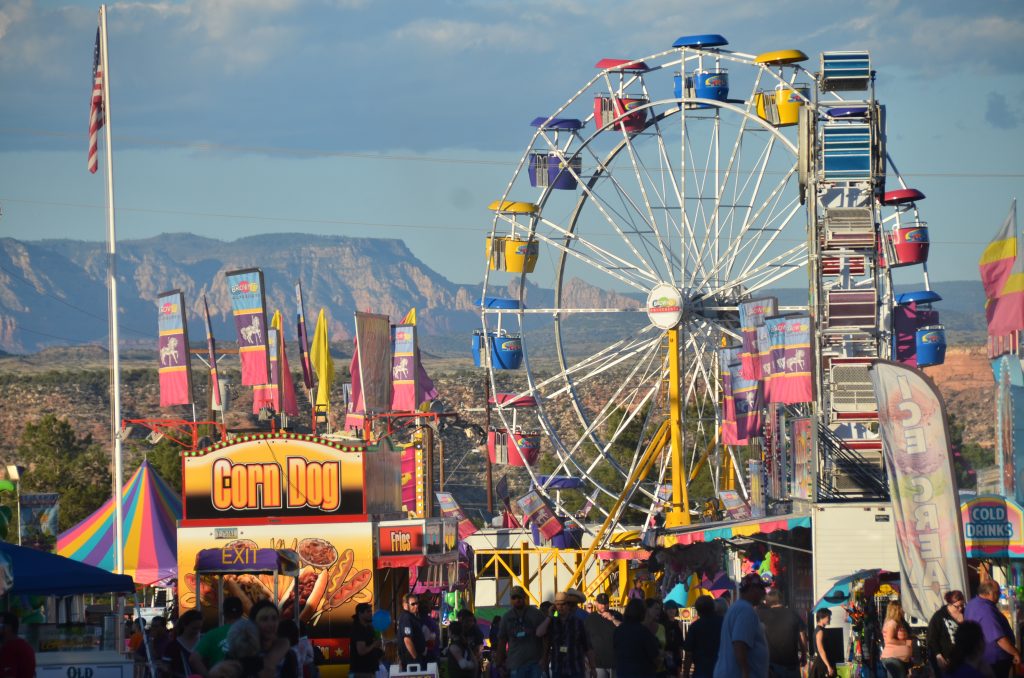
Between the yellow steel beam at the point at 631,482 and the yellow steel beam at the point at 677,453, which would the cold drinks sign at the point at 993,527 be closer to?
the yellow steel beam at the point at 677,453

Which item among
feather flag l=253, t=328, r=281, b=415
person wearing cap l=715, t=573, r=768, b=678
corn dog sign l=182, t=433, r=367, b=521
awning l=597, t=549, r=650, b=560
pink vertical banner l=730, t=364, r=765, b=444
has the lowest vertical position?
awning l=597, t=549, r=650, b=560

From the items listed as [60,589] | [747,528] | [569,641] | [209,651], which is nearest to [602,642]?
[569,641]

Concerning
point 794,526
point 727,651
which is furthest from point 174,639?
point 794,526

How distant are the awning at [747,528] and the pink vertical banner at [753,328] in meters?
3.08

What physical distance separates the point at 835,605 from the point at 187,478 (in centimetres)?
916

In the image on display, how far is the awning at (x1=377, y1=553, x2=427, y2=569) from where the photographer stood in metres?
24.0

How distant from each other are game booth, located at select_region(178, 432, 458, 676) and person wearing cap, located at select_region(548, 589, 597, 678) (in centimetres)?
639

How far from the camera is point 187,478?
2386 cm

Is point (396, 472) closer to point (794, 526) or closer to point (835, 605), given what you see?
point (794, 526)

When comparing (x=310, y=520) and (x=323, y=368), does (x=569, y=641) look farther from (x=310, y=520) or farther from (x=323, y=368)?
(x=323, y=368)

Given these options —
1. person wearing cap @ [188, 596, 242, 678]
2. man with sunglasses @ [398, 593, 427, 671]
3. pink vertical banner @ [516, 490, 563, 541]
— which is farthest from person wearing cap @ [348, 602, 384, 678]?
pink vertical banner @ [516, 490, 563, 541]

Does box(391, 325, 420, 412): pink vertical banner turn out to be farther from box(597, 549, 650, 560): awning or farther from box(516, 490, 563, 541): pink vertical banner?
box(597, 549, 650, 560): awning

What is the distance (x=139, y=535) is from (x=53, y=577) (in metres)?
16.5

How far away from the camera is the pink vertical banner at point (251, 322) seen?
1235 inches
